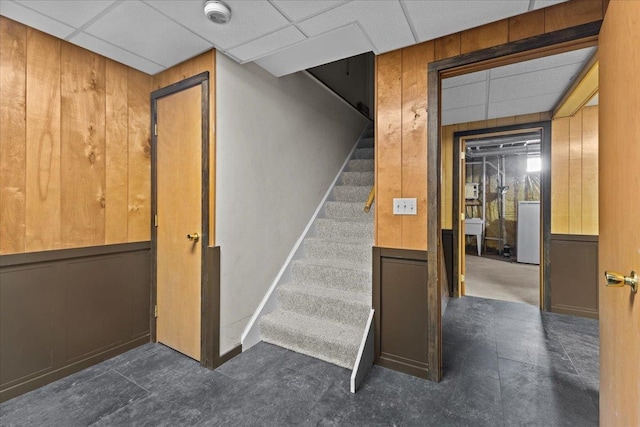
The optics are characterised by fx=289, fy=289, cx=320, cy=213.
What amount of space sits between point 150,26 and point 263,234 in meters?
1.69

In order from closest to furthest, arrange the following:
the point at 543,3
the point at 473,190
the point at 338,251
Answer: the point at 543,3
the point at 338,251
the point at 473,190

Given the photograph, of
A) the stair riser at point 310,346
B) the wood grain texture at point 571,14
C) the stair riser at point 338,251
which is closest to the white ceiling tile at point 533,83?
the wood grain texture at point 571,14

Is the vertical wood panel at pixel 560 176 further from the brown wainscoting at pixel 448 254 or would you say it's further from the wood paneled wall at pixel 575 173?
the brown wainscoting at pixel 448 254

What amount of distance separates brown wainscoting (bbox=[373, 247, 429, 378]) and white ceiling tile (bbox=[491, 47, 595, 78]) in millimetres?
1760

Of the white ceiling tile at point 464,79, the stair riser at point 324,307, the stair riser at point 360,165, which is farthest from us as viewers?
the stair riser at point 360,165

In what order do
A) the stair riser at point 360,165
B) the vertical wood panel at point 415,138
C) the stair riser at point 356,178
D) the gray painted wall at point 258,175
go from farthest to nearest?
1. the stair riser at point 360,165
2. the stair riser at point 356,178
3. the gray painted wall at point 258,175
4. the vertical wood panel at point 415,138

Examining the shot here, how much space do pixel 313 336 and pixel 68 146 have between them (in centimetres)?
229

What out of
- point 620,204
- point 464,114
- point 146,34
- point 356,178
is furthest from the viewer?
point 356,178

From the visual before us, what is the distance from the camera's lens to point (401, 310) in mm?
2098

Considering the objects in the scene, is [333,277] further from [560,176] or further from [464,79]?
[560,176]

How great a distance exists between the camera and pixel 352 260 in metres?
2.88

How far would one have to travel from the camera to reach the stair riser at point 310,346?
2152 mm

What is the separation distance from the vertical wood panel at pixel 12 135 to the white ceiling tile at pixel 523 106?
4.06m

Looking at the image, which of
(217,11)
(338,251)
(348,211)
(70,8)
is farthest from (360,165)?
(70,8)
